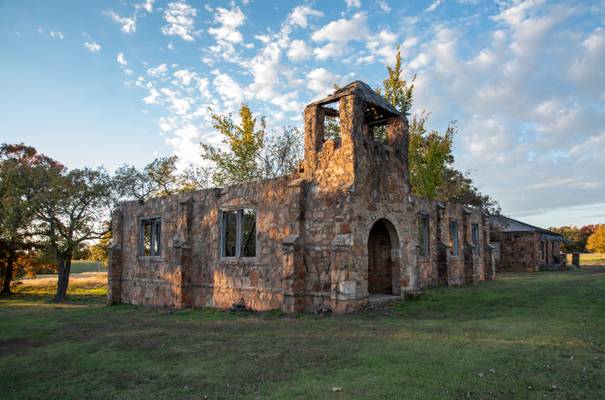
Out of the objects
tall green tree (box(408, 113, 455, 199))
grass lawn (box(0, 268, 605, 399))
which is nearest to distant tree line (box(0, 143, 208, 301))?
grass lawn (box(0, 268, 605, 399))

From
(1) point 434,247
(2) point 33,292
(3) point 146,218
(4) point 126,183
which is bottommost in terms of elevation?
(2) point 33,292

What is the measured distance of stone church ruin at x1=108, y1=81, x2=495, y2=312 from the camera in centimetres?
1129

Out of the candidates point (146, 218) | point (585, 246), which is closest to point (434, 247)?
point (146, 218)

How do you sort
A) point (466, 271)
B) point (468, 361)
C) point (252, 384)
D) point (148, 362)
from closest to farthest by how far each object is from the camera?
point (252, 384) < point (468, 361) < point (148, 362) < point (466, 271)

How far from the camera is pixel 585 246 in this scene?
204 ft

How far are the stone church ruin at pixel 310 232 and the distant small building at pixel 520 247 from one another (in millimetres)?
17117

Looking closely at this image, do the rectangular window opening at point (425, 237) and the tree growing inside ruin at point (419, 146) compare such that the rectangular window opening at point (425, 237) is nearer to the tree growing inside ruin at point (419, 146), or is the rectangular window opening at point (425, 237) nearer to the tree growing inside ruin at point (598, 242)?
the tree growing inside ruin at point (419, 146)

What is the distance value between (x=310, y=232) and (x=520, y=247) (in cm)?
2493

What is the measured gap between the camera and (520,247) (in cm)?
3108

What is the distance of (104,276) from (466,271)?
25.3 m

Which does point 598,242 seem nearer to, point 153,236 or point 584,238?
point 584,238

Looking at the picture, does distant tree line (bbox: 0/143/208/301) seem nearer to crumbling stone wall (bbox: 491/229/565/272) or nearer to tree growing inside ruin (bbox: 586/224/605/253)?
crumbling stone wall (bbox: 491/229/565/272)

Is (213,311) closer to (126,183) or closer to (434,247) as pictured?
(434,247)

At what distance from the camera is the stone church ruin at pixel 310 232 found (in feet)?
37.0
